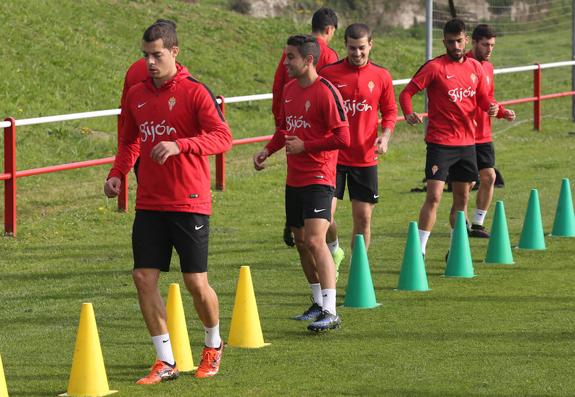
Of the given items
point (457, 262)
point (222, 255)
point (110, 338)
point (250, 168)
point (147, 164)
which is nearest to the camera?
point (147, 164)

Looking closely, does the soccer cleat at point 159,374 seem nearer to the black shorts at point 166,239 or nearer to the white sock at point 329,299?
the black shorts at point 166,239

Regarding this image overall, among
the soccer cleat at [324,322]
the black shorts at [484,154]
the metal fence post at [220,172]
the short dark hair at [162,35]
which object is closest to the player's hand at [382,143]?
the soccer cleat at [324,322]

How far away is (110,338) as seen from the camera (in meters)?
9.89

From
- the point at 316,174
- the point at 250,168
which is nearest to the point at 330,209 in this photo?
the point at 316,174

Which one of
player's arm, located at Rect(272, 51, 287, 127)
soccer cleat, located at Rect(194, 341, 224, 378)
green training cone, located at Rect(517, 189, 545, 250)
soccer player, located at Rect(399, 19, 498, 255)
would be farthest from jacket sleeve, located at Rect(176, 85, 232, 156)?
green training cone, located at Rect(517, 189, 545, 250)

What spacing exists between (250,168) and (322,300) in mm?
9918

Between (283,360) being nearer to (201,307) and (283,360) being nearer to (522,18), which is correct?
(201,307)

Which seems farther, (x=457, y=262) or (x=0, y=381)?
(x=457, y=262)

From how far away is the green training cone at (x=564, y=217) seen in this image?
565 inches

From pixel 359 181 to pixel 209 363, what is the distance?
11.0 ft

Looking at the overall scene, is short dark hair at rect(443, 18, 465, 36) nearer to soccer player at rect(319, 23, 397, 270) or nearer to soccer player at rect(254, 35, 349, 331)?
soccer player at rect(319, 23, 397, 270)

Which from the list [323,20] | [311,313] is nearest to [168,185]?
[311,313]

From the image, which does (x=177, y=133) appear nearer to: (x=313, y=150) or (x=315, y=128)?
(x=313, y=150)

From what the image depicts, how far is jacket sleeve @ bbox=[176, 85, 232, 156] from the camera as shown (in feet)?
27.1
